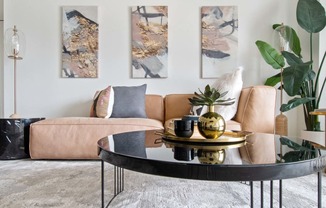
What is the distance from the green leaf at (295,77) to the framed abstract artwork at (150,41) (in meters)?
1.40

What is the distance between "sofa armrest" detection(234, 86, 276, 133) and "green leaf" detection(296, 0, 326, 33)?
0.87m

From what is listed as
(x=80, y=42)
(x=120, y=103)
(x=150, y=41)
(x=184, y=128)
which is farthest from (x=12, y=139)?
(x=184, y=128)

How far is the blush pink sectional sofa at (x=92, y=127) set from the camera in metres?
2.25

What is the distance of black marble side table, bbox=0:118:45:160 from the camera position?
7.92ft

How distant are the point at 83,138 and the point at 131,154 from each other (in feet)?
5.34

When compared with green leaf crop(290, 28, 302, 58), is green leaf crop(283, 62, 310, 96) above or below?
below

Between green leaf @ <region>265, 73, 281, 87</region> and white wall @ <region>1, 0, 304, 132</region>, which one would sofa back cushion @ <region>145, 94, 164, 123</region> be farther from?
green leaf @ <region>265, 73, 281, 87</region>

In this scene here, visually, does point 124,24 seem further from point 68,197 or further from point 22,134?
point 68,197

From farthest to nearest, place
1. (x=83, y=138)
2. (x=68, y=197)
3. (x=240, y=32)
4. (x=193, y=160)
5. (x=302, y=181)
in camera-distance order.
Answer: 1. (x=240, y=32)
2. (x=83, y=138)
3. (x=302, y=181)
4. (x=68, y=197)
5. (x=193, y=160)

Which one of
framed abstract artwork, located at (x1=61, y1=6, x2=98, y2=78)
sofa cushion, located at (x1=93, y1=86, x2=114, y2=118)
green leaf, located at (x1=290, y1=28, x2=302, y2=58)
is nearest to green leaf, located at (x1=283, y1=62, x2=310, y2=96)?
green leaf, located at (x1=290, y1=28, x2=302, y2=58)

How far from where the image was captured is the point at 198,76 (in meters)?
3.12

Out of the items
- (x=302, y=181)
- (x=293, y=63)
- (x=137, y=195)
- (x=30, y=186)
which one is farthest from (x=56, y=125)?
(x=293, y=63)

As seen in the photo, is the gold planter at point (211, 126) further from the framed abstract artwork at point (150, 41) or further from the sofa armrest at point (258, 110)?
the framed abstract artwork at point (150, 41)

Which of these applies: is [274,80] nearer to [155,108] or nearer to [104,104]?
[155,108]
